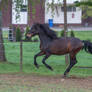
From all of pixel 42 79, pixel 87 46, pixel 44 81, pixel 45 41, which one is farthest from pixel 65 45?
pixel 44 81

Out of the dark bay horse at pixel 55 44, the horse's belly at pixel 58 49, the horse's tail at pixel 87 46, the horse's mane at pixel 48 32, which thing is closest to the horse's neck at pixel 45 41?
the dark bay horse at pixel 55 44

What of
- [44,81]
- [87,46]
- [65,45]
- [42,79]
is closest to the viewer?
[44,81]

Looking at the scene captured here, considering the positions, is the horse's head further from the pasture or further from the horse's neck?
the pasture

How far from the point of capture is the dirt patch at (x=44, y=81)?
9930mm

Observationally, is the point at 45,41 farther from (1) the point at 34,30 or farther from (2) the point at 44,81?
(2) the point at 44,81

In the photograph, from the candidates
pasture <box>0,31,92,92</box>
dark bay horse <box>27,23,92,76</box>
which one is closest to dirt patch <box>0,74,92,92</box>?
pasture <box>0,31,92,92</box>

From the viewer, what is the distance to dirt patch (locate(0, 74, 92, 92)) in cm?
993

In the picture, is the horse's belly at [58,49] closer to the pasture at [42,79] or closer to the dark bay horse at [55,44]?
the dark bay horse at [55,44]

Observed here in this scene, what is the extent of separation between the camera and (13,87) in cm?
956

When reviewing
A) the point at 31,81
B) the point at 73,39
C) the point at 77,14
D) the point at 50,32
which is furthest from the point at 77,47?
the point at 77,14

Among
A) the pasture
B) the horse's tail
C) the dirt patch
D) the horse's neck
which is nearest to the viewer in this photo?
the pasture

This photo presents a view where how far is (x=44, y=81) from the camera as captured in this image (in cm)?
1093

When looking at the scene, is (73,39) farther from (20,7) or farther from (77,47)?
(20,7)

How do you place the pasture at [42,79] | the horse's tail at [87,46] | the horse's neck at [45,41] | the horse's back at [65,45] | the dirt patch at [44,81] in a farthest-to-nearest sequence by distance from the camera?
the horse's tail at [87,46]
the horse's neck at [45,41]
the horse's back at [65,45]
the dirt patch at [44,81]
the pasture at [42,79]
